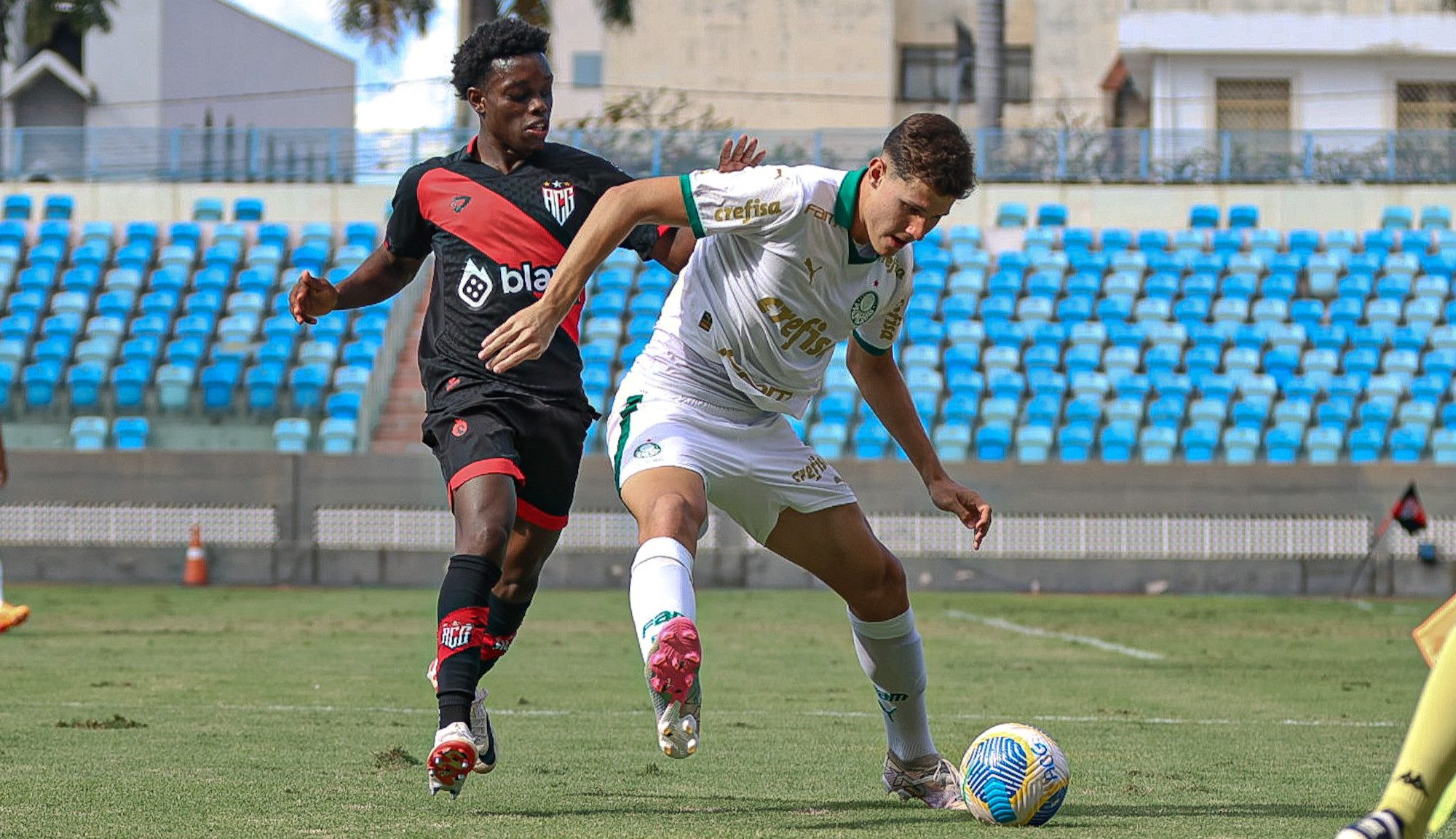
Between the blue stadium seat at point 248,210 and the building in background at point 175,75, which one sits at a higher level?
Answer: the building in background at point 175,75

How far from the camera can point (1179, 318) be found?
25609mm

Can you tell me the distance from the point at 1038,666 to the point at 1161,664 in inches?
35.6

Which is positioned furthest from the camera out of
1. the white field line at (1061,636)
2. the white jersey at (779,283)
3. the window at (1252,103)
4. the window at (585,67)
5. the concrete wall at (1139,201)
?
the window at (585,67)

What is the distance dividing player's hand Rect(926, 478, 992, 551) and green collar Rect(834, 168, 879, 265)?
0.85 m

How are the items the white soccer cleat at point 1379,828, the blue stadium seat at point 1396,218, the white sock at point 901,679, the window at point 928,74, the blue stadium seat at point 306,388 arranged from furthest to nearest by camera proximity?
the window at point 928,74, the blue stadium seat at point 1396,218, the blue stadium seat at point 306,388, the white sock at point 901,679, the white soccer cleat at point 1379,828

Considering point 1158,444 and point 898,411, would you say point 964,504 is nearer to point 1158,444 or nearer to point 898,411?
point 898,411

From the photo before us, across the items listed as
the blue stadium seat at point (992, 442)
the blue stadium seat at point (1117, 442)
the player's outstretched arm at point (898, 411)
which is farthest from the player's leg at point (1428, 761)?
the blue stadium seat at point (1117, 442)

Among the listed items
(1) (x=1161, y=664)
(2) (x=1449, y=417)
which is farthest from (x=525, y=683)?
(2) (x=1449, y=417)

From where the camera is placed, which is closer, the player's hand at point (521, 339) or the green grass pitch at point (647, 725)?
the player's hand at point (521, 339)

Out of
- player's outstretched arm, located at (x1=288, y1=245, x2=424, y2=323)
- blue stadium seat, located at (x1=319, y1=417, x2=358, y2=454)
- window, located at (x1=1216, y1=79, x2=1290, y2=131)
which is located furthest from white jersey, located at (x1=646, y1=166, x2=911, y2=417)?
window, located at (x1=1216, y1=79, x2=1290, y2=131)

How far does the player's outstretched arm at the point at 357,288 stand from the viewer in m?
6.09

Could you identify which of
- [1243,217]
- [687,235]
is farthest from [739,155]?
[1243,217]

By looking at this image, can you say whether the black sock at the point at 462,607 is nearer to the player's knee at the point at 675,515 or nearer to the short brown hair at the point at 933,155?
the player's knee at the point at 675,515

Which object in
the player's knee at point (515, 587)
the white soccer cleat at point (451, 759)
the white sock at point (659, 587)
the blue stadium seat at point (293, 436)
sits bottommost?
the blue stadium seat at point (293, 436)
